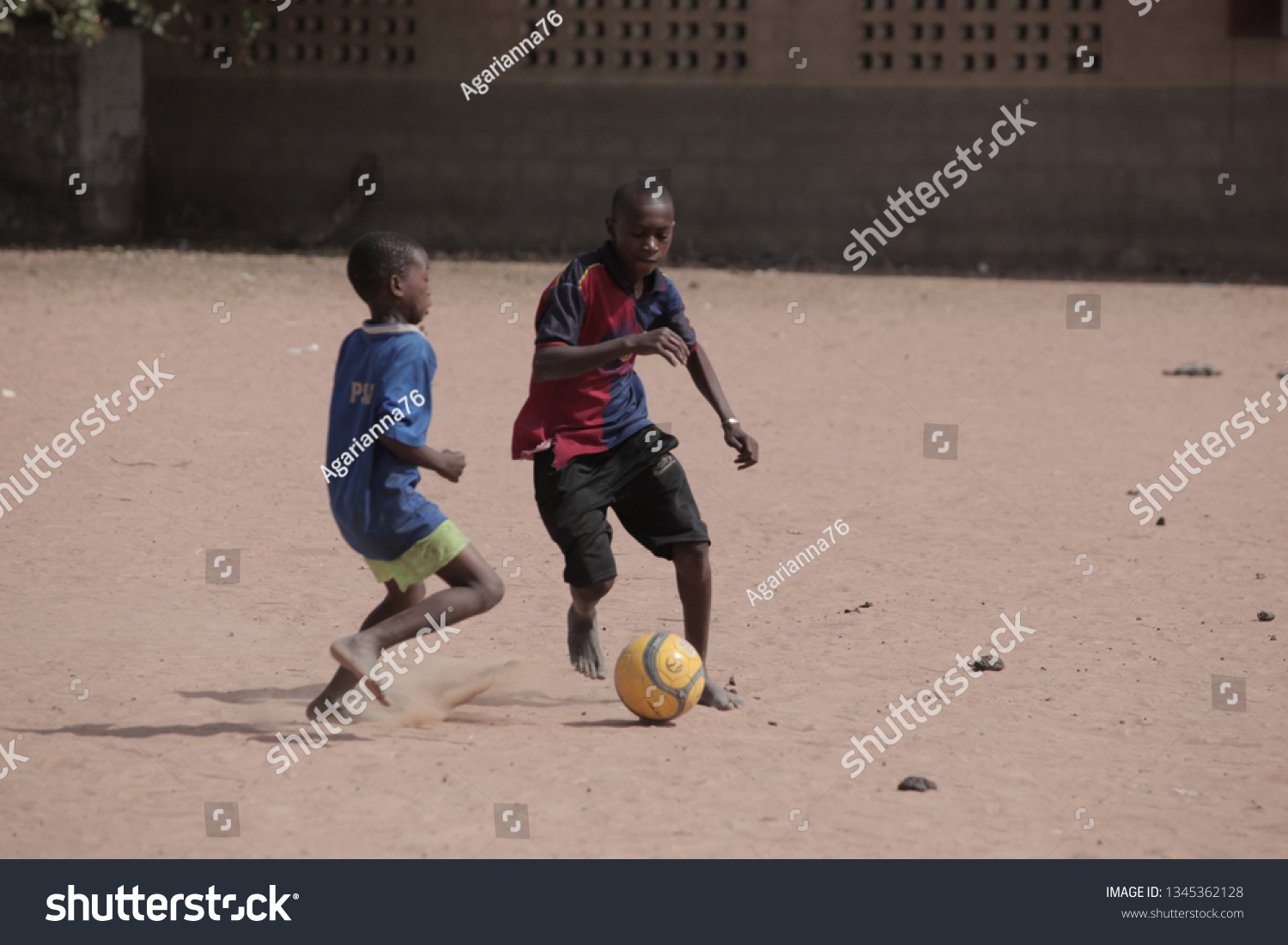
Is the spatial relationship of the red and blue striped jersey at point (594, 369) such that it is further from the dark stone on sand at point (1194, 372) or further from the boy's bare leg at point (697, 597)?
the dark stone on sand at point (1194, 372)

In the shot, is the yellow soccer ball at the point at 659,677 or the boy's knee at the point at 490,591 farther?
the yellow soccer ball at the point at 659,677

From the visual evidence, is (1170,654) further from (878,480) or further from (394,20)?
(394,20)

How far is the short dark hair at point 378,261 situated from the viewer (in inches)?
145

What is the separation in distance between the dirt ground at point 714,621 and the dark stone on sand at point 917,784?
3cm

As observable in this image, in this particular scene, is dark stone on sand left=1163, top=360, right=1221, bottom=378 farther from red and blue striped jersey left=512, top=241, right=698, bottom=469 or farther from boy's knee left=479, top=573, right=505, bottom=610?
boy's knee left=479, top=573, right=505, bottom=610

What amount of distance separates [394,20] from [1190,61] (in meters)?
9.13

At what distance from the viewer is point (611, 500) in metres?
4.14

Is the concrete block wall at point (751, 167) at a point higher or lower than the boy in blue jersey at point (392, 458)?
higher

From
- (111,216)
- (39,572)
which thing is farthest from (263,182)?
(39,572)

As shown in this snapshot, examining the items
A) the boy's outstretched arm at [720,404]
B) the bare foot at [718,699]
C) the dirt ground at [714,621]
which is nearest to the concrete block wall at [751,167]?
the dirt ground at [714,621]

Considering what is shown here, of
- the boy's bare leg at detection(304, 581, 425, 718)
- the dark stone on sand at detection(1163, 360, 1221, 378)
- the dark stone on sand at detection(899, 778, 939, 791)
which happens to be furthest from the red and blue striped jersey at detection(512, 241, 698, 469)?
the dark stone on sand at detection(1163, 360, 1221, 378)

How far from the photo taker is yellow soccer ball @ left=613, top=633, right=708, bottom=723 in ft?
12.8

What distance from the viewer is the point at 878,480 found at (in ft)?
24.0

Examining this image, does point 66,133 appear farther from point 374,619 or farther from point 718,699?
point 718,699
